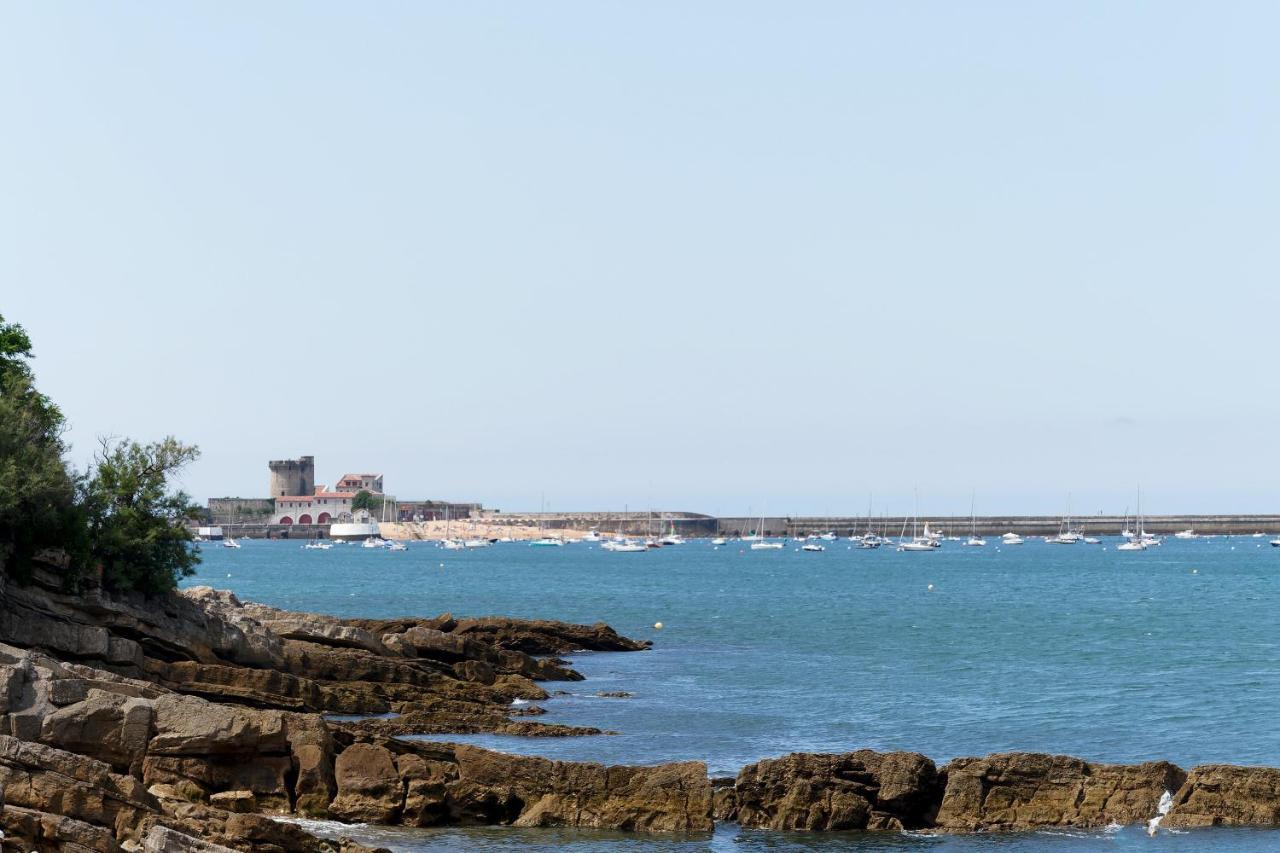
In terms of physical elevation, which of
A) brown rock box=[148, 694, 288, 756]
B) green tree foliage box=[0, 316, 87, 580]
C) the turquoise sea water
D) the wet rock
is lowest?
the turquoise sea water

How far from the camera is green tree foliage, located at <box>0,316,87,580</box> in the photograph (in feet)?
145

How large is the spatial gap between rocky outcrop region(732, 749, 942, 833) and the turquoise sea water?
0.66 metres

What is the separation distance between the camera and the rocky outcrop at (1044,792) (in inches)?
1262

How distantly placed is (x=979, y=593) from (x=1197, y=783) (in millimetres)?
96360

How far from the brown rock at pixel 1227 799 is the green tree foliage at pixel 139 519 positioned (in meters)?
31.5

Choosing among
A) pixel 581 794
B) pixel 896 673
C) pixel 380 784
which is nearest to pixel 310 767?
pixel 380 784

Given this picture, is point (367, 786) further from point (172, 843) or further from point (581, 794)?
point (172, 843)

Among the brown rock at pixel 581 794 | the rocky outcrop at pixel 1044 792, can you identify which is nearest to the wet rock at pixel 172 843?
the brown rock at pixel 581 794

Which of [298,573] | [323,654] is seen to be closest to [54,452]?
[323,654]

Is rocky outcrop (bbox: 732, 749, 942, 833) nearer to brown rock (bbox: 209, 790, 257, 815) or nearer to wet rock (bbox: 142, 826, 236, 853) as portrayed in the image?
brown rock (bbox: 209, 790, 257, 815)

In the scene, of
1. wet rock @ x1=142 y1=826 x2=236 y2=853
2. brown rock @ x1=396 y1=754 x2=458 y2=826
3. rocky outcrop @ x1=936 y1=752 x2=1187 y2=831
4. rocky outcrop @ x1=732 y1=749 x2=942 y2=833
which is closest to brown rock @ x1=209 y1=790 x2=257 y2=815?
brown rock @ x1=396 y1=754 x2=458 y2=826

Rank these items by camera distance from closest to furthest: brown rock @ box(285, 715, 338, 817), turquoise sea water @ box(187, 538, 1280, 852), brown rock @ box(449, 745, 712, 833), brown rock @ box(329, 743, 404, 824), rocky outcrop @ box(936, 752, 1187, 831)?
brown rock @ box(285, 715, 338, 817), brown rock @ box(329, 743, 404, 824), brown rock @ box(449, 745, 712, 833), rocky outcrop @ box(936, 752, 1187, 831), turquoise sea water @ box(187, 538, 1280, 852)

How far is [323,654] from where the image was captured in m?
51.1

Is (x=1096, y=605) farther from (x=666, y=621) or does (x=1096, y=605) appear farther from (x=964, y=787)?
(x=964, y=787)
